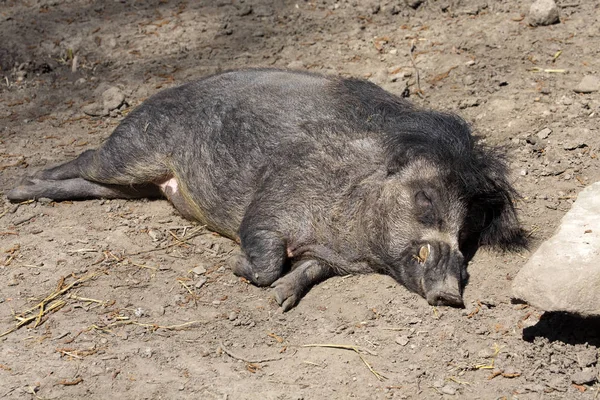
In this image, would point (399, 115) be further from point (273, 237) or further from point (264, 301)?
point (264, 301)

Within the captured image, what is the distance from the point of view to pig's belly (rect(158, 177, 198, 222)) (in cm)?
551

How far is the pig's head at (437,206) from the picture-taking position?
4.57m

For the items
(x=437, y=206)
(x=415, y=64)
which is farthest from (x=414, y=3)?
(x=437, y=206)

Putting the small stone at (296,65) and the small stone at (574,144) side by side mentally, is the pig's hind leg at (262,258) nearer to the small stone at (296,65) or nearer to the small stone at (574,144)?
the small stone at (574,144)

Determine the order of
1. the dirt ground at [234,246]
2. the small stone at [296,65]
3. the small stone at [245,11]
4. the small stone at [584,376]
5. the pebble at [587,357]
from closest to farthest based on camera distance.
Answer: the small stone at [584,376] → the pebble at [587,357] → the dirt ground at [234,246] → the small stone at [296,65] → the small stone at [245,11]

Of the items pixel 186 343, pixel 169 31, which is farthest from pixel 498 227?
pixel 169 31

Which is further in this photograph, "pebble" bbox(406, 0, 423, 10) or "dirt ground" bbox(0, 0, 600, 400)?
"pebble" bbox(406, 0, 423, 10)

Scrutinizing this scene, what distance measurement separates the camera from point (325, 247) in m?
4.91

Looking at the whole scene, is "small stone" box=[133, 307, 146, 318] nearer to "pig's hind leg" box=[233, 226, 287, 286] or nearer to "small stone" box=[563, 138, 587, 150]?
"pig's hind leg" box=[233, 226, 287, 286]

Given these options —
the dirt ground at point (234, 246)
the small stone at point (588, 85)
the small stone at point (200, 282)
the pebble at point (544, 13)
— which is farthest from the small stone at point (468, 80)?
the small stone at point (200, 282)

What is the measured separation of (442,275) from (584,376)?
0.98 meters

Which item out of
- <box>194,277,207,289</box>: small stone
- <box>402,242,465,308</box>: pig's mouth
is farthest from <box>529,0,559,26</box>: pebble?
<box>194,277,207,289</box>: small stone

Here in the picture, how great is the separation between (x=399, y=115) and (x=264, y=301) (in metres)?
1.46

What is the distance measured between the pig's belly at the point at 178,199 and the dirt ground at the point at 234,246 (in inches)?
3.4
